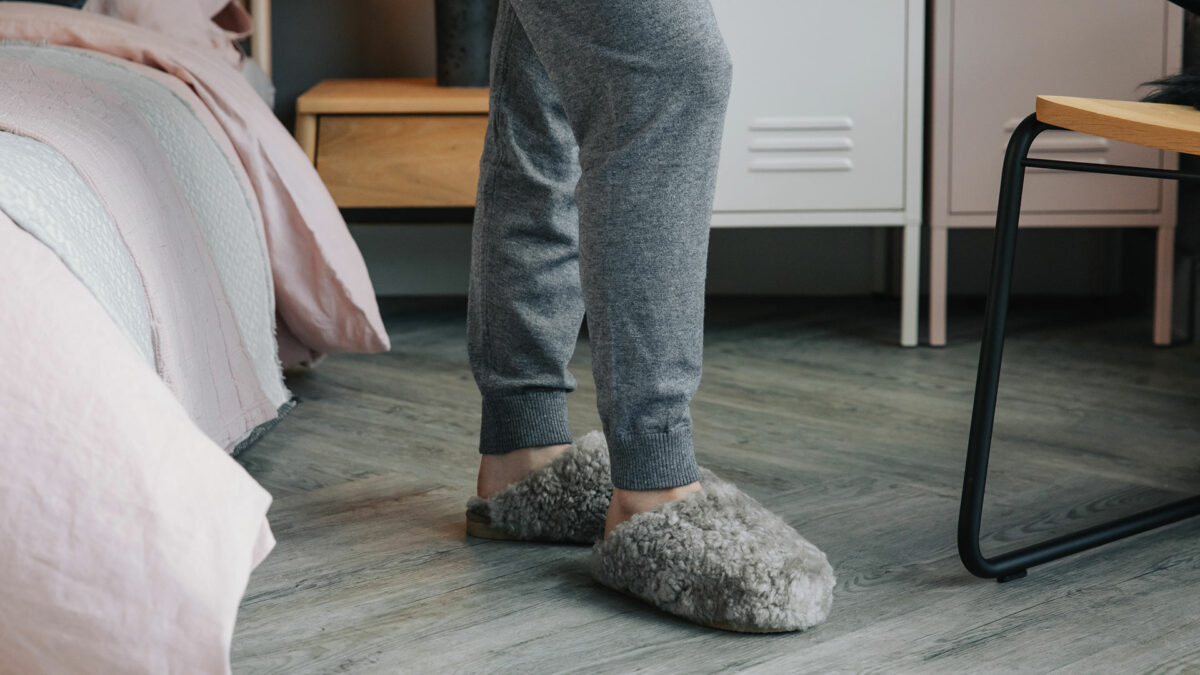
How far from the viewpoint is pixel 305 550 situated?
1052mm

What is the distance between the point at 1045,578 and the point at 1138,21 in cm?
134

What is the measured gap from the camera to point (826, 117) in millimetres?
2037

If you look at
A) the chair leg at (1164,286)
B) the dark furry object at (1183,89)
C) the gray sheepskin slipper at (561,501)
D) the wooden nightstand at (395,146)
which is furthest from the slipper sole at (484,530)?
the chair leg at (1164,286)

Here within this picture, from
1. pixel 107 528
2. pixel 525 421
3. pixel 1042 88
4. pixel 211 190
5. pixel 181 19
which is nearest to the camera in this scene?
pixel 107 528

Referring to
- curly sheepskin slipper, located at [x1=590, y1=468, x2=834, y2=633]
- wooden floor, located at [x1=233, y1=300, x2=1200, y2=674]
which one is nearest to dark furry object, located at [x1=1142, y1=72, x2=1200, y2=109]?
wooden floor, located at [x1=233, y1=300, x2=1200, y2=674]

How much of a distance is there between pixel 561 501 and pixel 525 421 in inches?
3.1

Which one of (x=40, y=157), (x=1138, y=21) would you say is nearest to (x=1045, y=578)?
(x=40, y=157)

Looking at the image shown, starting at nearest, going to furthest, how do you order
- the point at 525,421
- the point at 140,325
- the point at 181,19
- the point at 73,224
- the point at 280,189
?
the point at 73,224 < the point at 140,325 < the point at 525,421 < the point at 280,189 < the point at 181,19

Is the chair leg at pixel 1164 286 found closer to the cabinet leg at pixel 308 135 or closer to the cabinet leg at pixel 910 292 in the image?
the cabinet leg at pixel 910 292

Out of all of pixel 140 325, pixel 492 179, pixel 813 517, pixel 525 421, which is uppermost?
pixel 492 179

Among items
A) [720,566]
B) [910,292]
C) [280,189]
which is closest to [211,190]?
[280,189]

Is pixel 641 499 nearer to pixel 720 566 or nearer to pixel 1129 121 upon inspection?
pixel 720 566

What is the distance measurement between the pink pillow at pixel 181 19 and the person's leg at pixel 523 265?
3.08 feet

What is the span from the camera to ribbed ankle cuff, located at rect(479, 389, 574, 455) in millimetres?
1062
